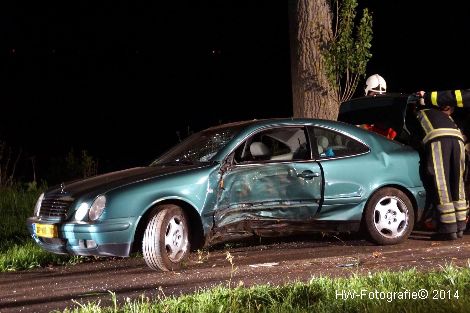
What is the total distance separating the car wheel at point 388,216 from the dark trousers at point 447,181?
360 mm

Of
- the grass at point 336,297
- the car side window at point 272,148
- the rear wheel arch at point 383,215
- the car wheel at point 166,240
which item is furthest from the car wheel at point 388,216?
the grass at point 336,297

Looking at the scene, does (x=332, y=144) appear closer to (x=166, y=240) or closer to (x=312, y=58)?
(x=166, y=240)

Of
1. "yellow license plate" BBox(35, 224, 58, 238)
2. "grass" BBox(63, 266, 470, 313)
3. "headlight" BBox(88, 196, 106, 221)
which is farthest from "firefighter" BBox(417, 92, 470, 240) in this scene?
"yellow license plate" BBox(35, 224, 58, 238)

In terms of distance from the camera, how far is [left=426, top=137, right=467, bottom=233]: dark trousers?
8.80m

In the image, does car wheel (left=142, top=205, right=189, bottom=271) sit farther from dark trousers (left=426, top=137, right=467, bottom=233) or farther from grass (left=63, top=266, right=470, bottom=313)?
dark trousers (left=426, top=137, right=467, bottom=233)

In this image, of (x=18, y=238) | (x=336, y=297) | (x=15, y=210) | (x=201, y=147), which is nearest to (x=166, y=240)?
(x=201, y=147)

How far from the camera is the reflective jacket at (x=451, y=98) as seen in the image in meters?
8.98

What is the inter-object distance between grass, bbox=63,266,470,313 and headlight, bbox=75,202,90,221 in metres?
1.30

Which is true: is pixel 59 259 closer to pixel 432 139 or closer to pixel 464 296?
pixel 432 139

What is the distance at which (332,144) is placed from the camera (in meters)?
8.73

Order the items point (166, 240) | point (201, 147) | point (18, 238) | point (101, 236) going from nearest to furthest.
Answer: point (101, 236), point (166, 240), point (201, 147), point (18, 238)

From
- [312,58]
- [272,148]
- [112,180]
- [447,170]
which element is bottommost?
[447,170]

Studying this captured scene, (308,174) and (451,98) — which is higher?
(451,98)

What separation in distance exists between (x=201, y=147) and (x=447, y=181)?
2567 millimetres
